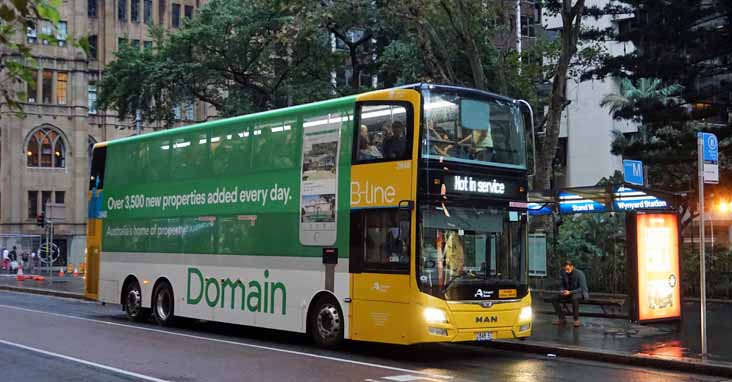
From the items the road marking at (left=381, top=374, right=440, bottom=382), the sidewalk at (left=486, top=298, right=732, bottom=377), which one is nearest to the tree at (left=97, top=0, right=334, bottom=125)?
the sidewalk at (left=486, top=298, right=732, bottom=377)

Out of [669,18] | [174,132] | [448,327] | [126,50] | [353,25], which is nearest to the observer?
[448,327]

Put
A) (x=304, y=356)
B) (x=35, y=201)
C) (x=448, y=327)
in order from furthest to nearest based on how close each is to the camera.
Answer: (x=35, y=201) → (x=304, y=356) → (x=448, y=327)

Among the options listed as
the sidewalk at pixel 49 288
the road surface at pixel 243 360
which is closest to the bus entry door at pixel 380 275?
the road surface at pixel 243 360

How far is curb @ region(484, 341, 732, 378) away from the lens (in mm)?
12656

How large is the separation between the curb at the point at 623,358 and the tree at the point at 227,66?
20.4m

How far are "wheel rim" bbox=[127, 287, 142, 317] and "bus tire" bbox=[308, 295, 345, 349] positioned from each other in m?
6.45

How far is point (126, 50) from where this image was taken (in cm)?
3731

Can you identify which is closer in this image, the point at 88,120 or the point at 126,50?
the point at 126,50

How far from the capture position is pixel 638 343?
1544 centimetres

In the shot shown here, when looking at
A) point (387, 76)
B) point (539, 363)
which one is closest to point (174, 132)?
point (539, 363)

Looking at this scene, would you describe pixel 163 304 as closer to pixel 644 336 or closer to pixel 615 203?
pixel 644 336

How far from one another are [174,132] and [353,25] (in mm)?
13599

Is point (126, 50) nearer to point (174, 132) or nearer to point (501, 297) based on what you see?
point (174, 132)

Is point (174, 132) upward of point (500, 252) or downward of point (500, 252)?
upward
